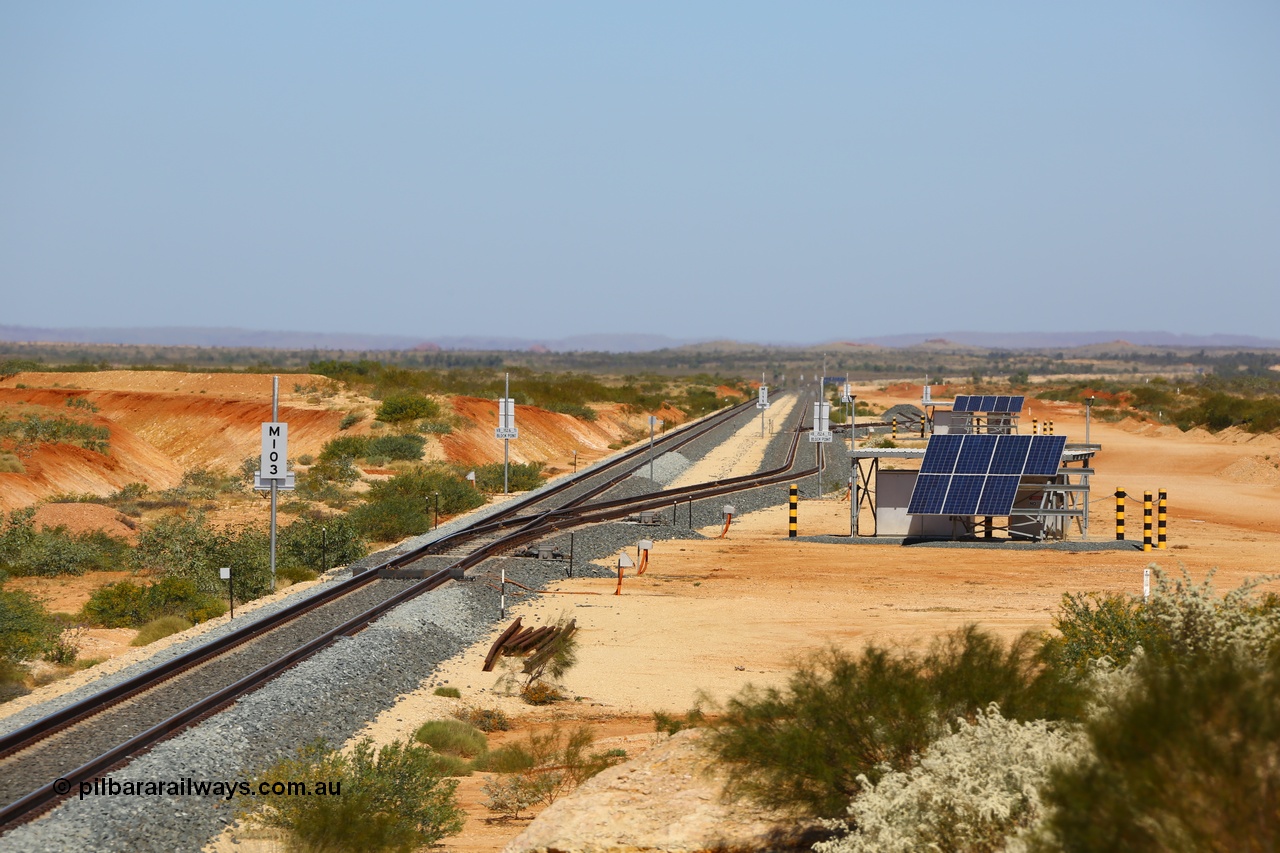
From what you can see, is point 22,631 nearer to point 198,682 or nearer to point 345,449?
point 198,682

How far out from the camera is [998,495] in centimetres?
2747

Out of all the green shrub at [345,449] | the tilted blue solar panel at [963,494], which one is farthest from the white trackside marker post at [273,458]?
the green shrub at [345,449]

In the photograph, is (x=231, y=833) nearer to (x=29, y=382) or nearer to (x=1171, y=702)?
(x=1171, y=702)

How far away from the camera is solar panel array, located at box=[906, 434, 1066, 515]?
27.5 meters

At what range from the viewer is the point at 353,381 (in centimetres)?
6962

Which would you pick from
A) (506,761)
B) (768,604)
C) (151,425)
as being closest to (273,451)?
(768,604)

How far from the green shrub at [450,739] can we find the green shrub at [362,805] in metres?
1.76

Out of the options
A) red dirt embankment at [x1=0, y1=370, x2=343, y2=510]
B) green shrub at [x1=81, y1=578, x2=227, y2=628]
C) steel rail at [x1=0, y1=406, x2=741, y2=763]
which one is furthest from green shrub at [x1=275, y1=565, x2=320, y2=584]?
red dirt embankment at [x1=0, y1=370, x2=343, y2=510]

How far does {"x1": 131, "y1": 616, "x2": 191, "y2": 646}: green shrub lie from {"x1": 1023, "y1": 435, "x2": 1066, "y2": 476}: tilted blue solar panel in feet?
59.4

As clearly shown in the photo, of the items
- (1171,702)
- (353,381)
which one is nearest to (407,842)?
(1171,702)

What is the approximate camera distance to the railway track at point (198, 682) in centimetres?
1075

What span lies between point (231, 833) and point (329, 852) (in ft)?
3.30

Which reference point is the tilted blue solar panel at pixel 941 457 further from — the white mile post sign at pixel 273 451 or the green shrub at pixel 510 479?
the green shrub at pixel 510 479

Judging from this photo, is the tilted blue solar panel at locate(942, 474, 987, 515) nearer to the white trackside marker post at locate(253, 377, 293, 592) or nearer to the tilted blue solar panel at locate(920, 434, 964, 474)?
the tilted blue solar panel at locate(920, 434, 964, 474)
